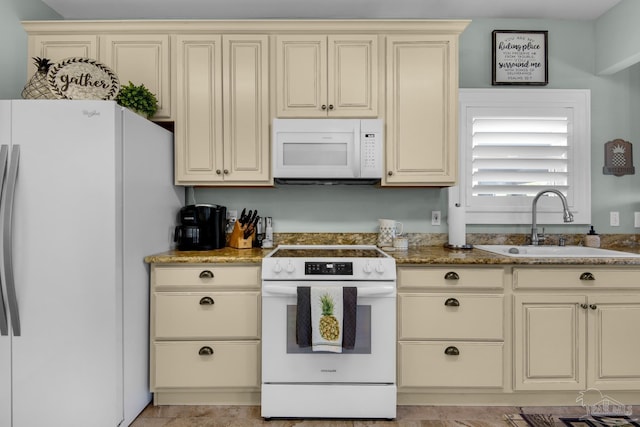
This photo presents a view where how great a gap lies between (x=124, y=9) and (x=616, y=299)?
368cm

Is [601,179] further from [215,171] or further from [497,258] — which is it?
[215,171]

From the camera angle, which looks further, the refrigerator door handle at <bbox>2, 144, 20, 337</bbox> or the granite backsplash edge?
the granite backsplash edge

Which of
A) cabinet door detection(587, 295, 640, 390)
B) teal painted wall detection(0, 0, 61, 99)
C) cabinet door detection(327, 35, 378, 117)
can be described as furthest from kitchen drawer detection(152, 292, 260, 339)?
cabinet door detection(587, 295, 640, 390)

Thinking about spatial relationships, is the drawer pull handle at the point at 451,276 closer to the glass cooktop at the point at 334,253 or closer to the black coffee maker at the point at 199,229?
the glass cooktop at the point at 334,253

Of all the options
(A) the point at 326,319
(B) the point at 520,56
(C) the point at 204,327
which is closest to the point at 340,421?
(A) the point at 326,319

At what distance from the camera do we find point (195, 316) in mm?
2053

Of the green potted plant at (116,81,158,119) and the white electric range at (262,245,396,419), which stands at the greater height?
the green potted plant at (116,81,158,119)

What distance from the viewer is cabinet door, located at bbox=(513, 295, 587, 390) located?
79.4 inches

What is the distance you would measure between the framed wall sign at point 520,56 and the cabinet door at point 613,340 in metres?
1.63

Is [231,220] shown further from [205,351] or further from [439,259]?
[439,259]

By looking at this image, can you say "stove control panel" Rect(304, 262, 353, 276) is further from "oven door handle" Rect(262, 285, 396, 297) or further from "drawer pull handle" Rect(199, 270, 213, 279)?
"drawer pull handle" Rect(199, 270, 213, 279)

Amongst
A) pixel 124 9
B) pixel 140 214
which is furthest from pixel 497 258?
pixel 124 9

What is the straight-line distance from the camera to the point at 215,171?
236 centimetres

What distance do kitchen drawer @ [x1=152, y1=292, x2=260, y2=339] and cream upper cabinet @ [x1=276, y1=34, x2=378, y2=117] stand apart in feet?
4.04
